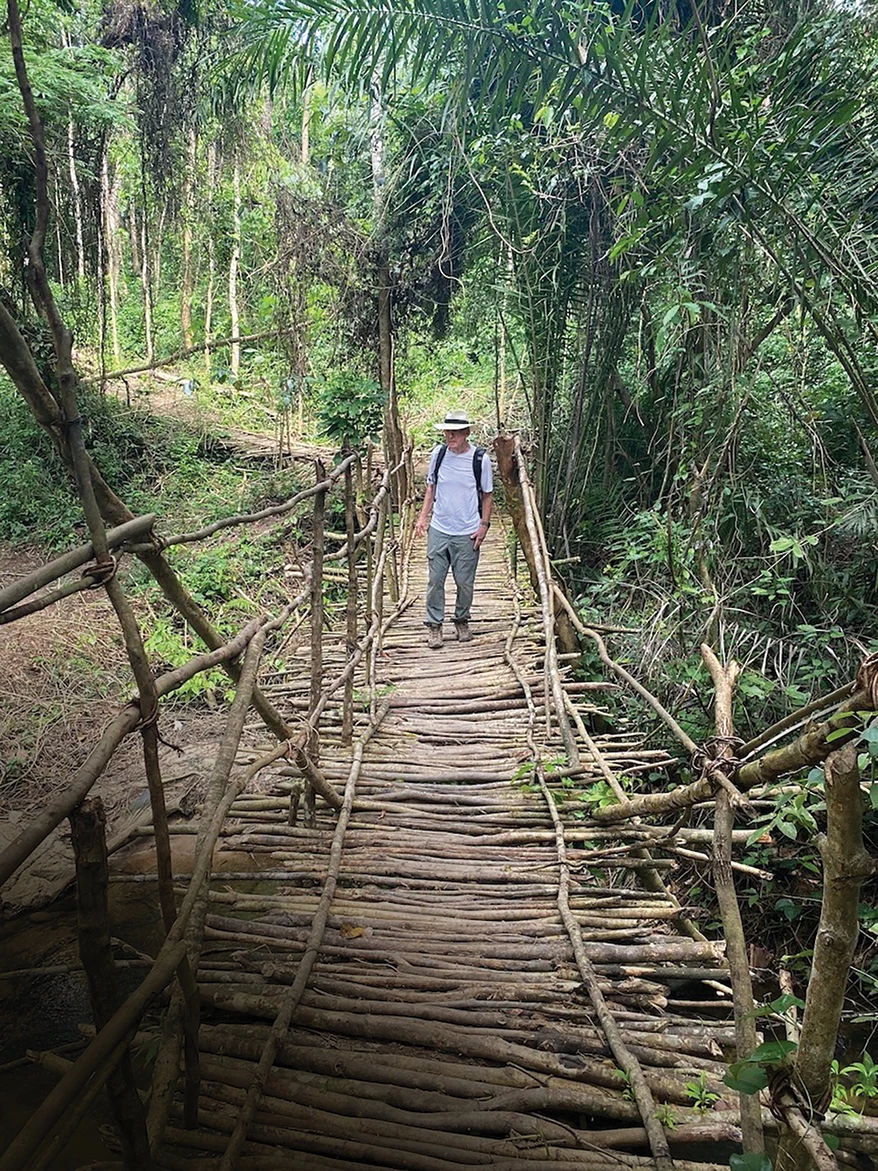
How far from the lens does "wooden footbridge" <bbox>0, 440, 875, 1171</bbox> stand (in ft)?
3.93

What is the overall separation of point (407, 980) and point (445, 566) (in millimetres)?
2784

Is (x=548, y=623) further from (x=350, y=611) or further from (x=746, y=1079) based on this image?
(x=746, y=1079)

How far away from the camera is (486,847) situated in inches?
95.3

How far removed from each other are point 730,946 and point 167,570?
128 centimetres

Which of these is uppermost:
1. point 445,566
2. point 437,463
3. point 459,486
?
point 437,463

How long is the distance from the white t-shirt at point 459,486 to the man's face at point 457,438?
3 cm

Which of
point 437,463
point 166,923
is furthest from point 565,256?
point 166,923

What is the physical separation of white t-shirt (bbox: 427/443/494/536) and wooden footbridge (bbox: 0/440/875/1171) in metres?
1.29

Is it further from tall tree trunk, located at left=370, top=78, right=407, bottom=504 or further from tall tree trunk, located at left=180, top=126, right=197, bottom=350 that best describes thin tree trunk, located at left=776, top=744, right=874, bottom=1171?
tall tree trunk, located at left=180, top=126, right=197, bottom=350

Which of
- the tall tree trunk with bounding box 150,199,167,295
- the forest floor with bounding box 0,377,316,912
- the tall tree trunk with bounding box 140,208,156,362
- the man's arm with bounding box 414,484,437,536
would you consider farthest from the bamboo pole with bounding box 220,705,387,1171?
the tall tree trunk with bounding box 140,208,156,362

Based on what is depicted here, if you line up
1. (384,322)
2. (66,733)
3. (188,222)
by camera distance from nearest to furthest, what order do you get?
(66,733), (384,322), (188,222)

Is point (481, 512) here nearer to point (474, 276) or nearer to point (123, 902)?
point (123, 902)

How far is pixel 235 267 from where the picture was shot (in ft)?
31.3

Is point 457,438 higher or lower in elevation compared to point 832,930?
higher
